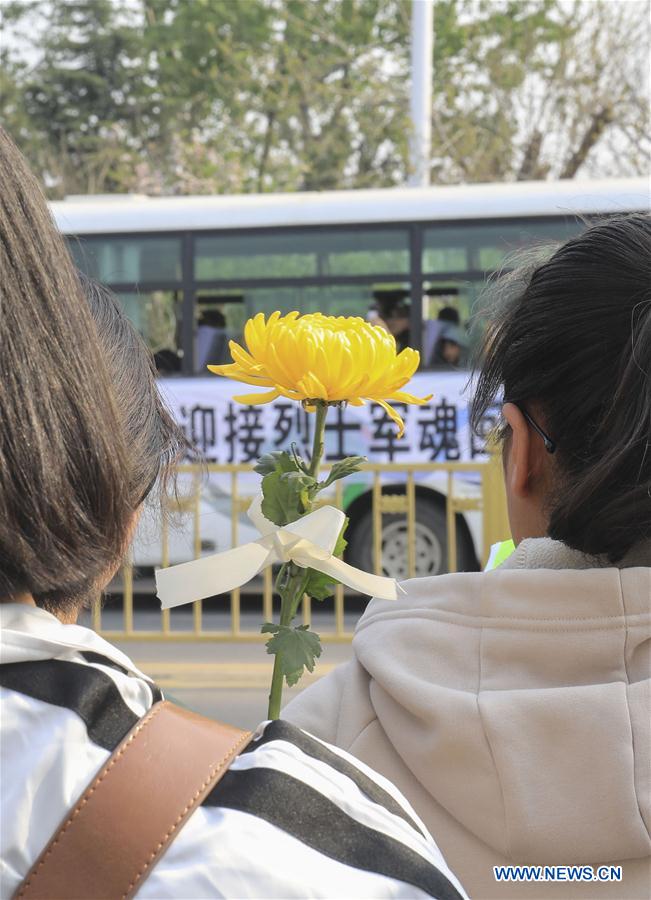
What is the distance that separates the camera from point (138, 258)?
7504 millimetres

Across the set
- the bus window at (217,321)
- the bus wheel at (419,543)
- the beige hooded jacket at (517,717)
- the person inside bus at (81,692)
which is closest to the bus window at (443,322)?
the bus wheel at (419,543)

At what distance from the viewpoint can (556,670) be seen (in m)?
0.99

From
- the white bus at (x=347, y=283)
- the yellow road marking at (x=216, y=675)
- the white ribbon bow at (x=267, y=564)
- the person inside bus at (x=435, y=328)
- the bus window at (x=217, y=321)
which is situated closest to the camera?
the white ribbon bow at (x=267, y=564)

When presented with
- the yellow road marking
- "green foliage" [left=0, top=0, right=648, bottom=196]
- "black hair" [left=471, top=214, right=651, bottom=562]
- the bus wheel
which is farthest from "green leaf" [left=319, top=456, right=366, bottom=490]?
"green foliage" [left=0, top=0, right=648, bottom=196]

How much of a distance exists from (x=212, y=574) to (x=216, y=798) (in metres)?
0.26

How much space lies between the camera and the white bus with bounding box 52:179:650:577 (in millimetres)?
7086

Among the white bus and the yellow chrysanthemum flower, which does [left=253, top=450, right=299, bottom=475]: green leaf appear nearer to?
the yellow chrysanthemum flower

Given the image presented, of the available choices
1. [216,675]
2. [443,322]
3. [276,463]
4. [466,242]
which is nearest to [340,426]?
[443,322]

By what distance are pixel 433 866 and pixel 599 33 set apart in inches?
556

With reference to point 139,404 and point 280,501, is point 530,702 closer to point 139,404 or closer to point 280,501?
point 280,501

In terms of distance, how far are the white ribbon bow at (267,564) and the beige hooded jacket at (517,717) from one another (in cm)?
21

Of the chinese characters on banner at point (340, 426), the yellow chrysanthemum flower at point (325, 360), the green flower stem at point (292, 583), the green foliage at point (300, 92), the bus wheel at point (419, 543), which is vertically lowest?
the bus wheel at point (419, 543)

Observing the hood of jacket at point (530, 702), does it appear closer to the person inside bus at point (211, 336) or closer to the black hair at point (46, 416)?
the black hair at point (46, 416)

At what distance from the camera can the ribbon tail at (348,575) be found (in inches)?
31.7
